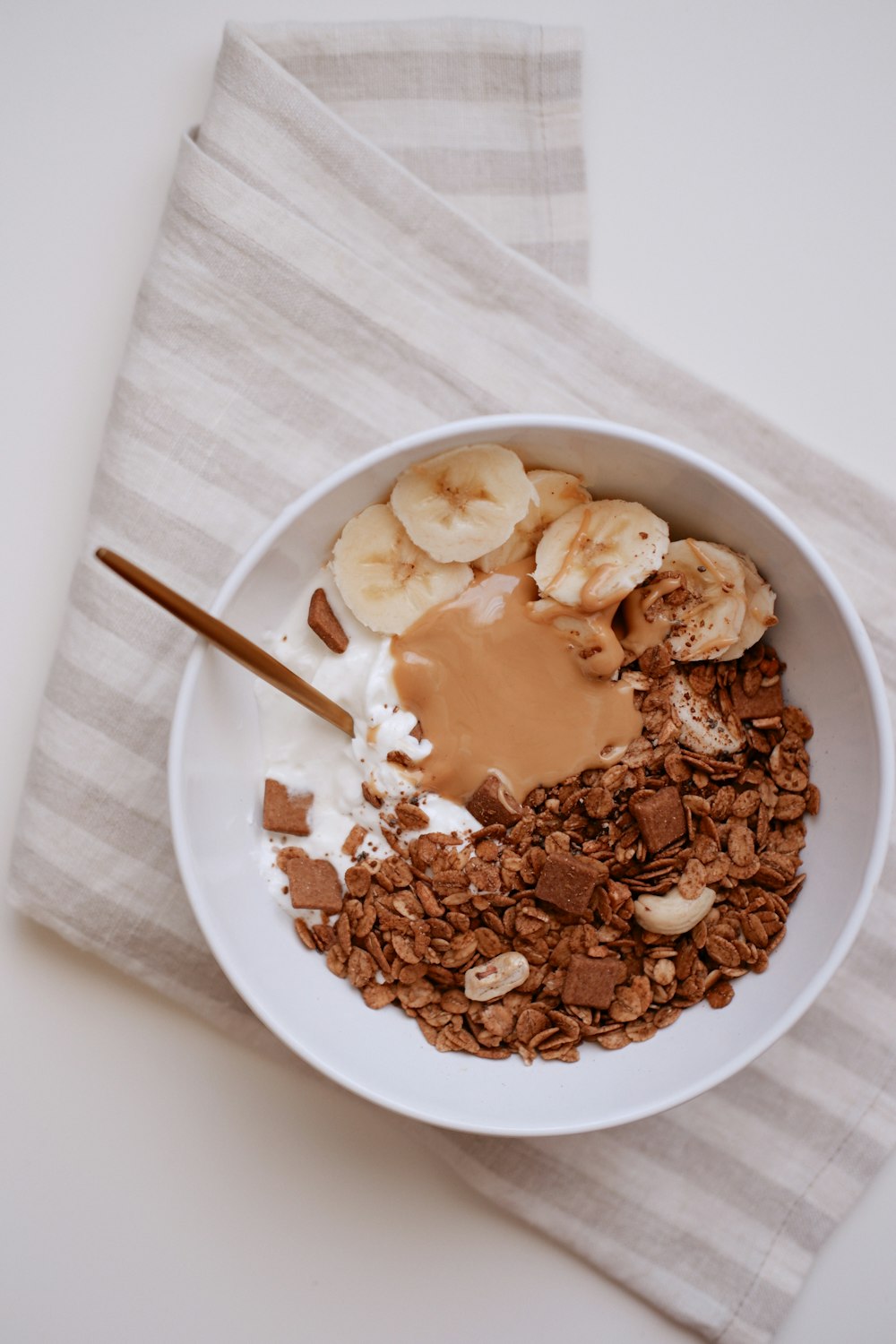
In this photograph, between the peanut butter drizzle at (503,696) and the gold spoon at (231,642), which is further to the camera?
the peanut butter drizzle at (503,696)

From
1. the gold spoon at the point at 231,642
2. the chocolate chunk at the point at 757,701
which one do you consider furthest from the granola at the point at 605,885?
the gold spoon at the point at 231,642

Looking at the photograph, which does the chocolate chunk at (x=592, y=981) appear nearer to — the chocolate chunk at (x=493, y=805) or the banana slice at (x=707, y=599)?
the chocolate chunk at (x=493, y=805)

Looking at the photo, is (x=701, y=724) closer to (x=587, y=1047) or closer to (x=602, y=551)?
(x=602, y=551)

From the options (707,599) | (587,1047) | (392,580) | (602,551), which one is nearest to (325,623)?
(392,580)

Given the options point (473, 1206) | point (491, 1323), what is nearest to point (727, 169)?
point (473, 1206)

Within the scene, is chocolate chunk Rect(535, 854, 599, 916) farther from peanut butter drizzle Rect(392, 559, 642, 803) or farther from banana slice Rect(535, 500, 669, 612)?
banana slice Rect(535, 500, 669, 612)

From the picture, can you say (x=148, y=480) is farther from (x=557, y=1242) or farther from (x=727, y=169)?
(x=557, y=1242)

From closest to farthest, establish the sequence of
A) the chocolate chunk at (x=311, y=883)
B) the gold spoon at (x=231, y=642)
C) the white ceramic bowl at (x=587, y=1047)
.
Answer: the gold spoon at (x=231, y=642) < the white ceramic bowl at (x=587, y=1047) < the chocolate chunk at (x=311, y=883)
